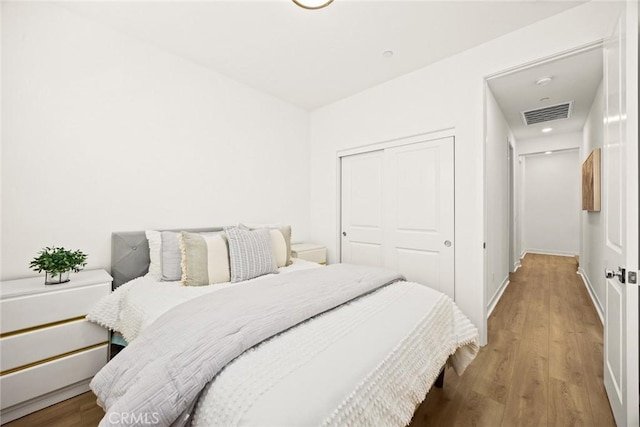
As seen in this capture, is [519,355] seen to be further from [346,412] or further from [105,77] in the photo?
[105,77]

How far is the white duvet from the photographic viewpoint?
826 mm

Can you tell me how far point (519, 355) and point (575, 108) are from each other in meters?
3.28

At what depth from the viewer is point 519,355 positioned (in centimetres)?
225

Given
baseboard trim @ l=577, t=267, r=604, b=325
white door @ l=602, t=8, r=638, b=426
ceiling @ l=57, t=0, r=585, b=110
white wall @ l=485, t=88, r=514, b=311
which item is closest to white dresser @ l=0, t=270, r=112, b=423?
ceiling @ l=57, t=0, r=585, b=110

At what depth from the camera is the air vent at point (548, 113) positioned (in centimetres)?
345

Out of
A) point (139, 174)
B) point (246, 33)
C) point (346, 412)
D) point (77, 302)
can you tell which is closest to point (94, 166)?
point (139, 174)

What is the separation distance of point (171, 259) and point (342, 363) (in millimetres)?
1688

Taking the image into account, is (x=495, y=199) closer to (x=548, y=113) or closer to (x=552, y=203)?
(x=548, y=113)

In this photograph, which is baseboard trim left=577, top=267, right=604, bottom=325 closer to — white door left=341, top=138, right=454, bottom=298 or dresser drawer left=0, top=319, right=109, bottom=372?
white door left=341, top=138, right=454, bottom=298

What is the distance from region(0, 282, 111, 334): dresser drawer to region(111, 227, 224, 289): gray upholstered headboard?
32 centimetres

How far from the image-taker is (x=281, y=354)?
1025 mm

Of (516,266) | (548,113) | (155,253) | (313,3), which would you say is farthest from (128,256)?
(516,266)

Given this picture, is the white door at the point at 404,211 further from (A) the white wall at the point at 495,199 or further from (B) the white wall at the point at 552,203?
(B) the white wall at the point at 552,203

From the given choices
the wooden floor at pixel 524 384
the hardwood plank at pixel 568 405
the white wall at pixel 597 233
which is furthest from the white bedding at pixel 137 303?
the white wall at pixel 597 233
